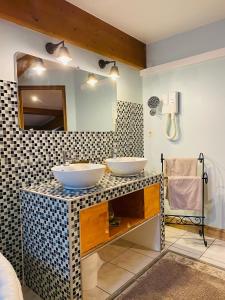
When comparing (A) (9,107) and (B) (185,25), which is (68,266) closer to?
(A) (9,107)

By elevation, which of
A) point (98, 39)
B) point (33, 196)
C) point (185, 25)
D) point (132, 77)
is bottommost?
point (33, 196)

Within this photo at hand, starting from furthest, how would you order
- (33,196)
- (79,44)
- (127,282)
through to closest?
(79,44) < (127,282) < (33,196)

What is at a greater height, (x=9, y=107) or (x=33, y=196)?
(x=9, y=107)

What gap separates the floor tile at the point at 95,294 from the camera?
1.74 m

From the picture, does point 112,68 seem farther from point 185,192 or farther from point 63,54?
point 185,192

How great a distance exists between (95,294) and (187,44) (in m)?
2.73


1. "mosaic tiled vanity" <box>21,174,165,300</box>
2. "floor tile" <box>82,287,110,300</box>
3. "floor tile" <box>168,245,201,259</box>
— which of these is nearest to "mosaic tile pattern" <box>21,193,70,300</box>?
"mosaic tiled vanity" <box>21,174,165,300</box>

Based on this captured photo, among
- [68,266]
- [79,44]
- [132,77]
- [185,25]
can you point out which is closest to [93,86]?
[79,44]

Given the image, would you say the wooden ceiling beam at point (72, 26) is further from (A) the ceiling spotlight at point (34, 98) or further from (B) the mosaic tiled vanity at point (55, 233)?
(B) the mosaic tiled vanity at point (55, 233)

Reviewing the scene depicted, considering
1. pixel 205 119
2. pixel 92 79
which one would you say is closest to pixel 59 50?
pixel 92 79

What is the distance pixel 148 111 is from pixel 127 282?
2.04 metres

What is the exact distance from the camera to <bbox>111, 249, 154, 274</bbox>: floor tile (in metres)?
2.11

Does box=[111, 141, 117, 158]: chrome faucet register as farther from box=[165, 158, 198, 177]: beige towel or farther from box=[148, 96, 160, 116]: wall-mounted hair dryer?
box=[148, 96, 160, 116]: wall-mounted hair dryer

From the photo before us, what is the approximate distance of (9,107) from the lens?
5.87ft
